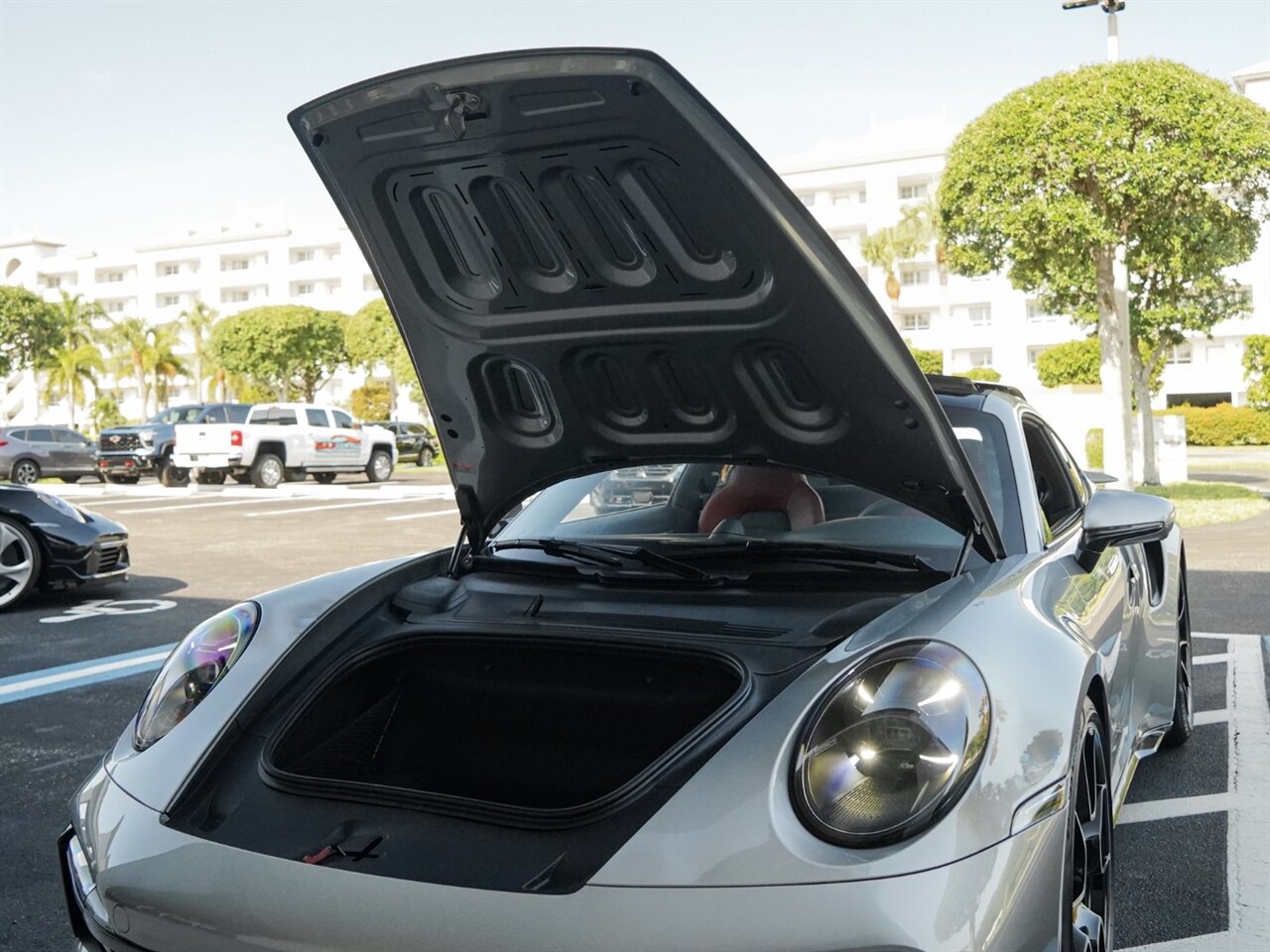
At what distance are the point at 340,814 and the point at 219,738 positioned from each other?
420 millimetres

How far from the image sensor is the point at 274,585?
9.43 meters

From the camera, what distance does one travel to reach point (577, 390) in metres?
3.16

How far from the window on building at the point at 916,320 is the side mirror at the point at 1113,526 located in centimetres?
6917

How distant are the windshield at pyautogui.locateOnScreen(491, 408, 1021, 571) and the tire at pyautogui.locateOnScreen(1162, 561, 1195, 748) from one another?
1.55m

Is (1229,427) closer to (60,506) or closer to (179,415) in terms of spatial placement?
(179,415)

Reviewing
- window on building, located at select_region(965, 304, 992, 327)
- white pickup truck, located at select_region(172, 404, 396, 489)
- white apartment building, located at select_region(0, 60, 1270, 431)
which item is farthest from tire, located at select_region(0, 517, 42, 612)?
window on building, located at select_region(965, 304, 992, 327)

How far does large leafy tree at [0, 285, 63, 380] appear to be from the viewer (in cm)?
5731

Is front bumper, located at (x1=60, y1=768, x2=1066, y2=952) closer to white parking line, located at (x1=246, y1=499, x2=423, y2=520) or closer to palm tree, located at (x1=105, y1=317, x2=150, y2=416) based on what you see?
white parking line, located at (x1=246, y1=499, x2=423, y2=520)

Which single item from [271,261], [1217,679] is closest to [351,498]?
[1217,679]

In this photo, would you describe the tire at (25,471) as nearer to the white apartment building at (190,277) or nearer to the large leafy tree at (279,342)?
the large leafy tree at (279,342)

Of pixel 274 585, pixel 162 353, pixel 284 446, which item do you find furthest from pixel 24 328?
pixel 274 585

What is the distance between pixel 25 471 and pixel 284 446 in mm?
7737

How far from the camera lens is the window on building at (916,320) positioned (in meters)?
70.8

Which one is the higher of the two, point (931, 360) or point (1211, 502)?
point (931, 360)
